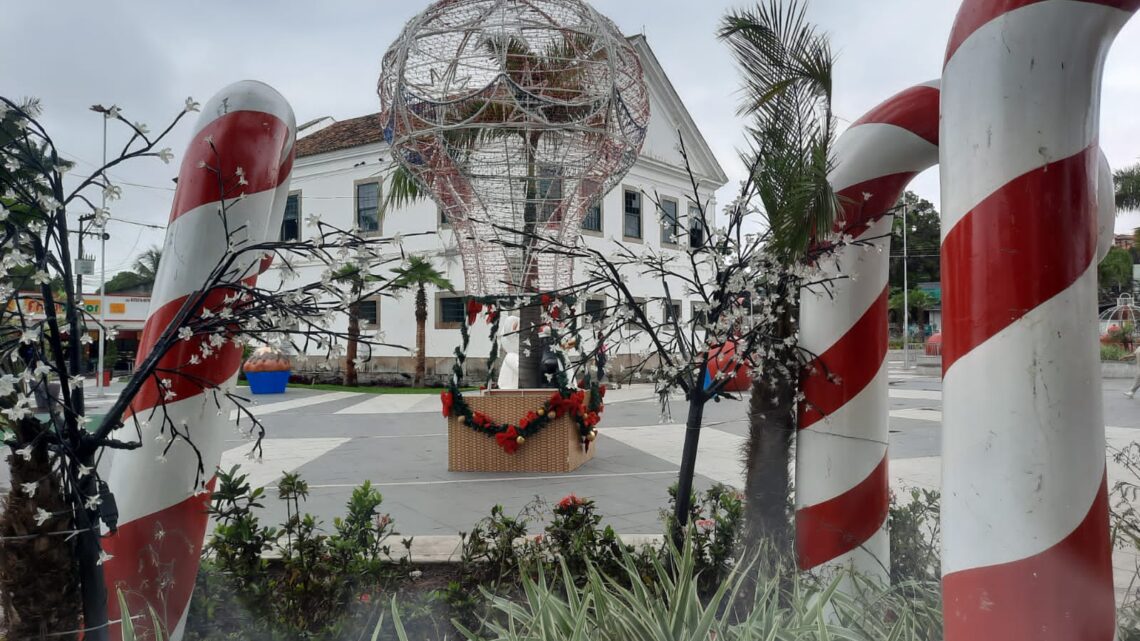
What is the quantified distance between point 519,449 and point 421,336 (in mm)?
14973

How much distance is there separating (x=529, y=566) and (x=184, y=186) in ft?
6.45

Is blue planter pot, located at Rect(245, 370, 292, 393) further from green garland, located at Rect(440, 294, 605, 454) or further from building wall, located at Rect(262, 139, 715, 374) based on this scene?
green garland, located at Rect(440, 294, 605, 454)

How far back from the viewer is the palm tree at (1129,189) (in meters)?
22.2

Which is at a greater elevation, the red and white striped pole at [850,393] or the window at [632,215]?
the window at [632,215]

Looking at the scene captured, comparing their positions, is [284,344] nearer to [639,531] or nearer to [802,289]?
[802,289]

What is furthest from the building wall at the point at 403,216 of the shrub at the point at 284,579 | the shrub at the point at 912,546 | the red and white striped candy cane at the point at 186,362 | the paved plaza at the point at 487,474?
A: the red and white striped candy cane at the point at 186,362

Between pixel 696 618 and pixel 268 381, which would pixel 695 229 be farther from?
pixel 268 381

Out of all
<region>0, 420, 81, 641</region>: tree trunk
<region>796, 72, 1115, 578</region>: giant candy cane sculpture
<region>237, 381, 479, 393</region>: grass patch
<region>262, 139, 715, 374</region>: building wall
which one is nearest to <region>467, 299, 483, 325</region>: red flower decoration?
<region>796, 72, 1115, 578</region>: giant candy cane sculpture

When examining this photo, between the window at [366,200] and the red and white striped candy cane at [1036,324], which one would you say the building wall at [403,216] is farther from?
the red and white striped candy cane at [1036,324]

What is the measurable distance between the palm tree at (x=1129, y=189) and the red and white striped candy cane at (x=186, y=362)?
2677cm

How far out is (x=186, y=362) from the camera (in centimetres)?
195

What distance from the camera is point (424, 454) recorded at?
29.6 ft

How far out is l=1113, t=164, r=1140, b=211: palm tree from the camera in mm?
22234

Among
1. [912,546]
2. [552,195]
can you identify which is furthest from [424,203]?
[912,546]
